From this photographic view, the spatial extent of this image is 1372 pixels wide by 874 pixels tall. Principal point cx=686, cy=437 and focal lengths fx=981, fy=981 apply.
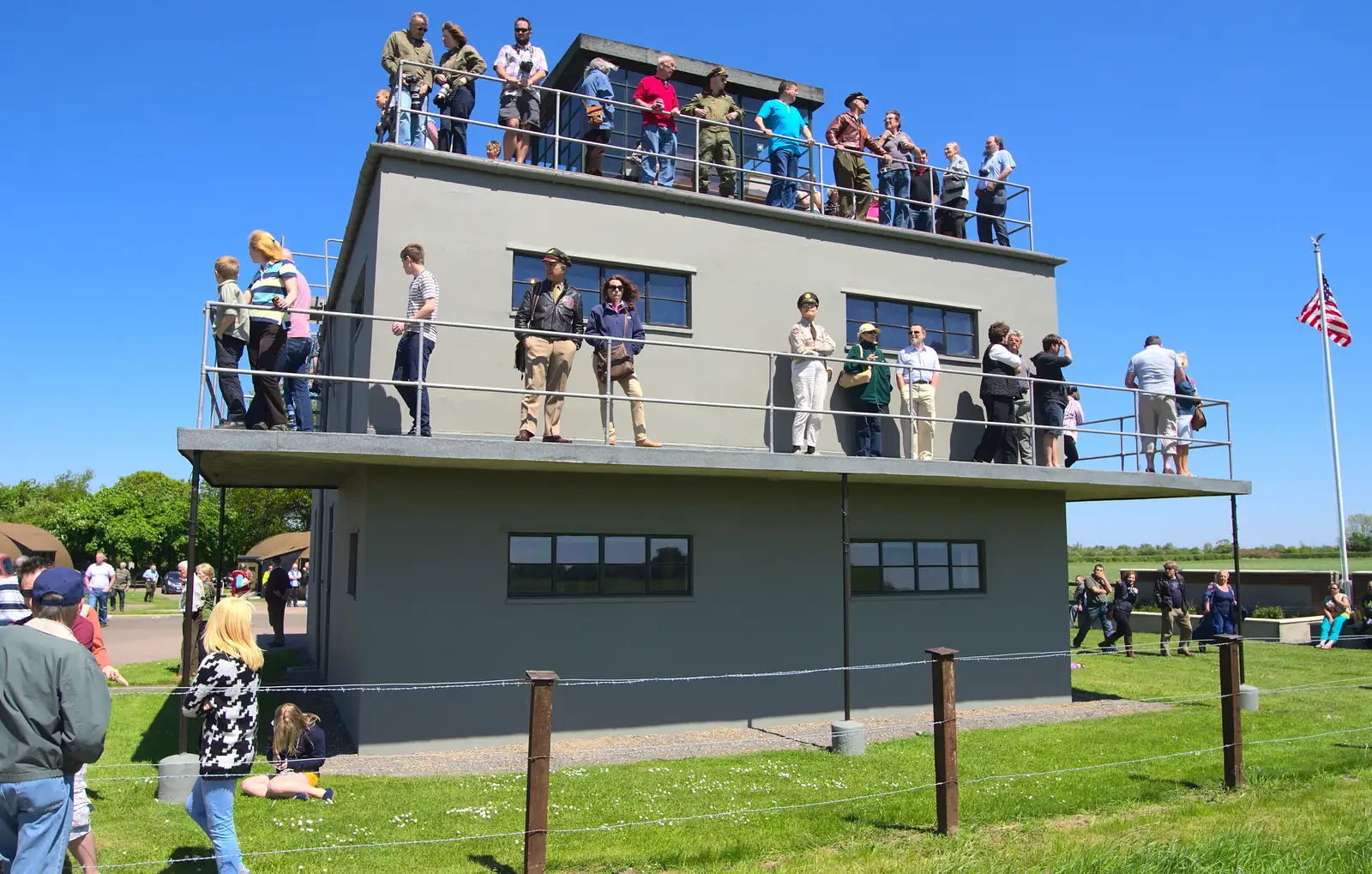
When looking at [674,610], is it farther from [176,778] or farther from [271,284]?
[271,284]

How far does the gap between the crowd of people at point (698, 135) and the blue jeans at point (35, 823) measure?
26.6 ft

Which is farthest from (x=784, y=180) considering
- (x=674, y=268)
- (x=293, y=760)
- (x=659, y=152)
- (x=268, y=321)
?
(x=293, y=760)

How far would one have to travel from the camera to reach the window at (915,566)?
12.8m

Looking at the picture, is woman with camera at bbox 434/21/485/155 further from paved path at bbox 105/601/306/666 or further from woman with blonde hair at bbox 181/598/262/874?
paved path at bbox 105/601/306/666

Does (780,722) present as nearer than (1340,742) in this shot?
No

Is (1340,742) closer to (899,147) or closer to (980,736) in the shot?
(980,736)

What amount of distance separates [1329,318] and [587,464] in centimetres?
2437

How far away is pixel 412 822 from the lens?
24.1 feet

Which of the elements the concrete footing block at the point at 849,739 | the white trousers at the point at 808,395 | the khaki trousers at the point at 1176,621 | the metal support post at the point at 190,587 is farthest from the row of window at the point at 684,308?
the khaki trousers at the point at 1176,621

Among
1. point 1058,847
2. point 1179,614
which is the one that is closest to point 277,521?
point 1179,614

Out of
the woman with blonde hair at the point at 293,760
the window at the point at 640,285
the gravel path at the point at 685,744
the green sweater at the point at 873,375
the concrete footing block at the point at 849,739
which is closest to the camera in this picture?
the woman with blonde hair at the point at 293,760

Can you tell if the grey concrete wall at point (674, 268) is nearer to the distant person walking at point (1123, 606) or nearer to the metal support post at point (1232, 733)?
the metal support post at point (1232, 733)

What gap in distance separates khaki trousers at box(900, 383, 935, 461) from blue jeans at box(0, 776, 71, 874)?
32.1 ft

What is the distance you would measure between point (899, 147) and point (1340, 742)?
9367 mm
